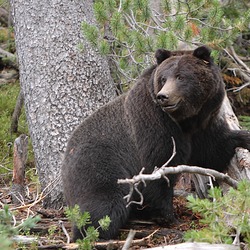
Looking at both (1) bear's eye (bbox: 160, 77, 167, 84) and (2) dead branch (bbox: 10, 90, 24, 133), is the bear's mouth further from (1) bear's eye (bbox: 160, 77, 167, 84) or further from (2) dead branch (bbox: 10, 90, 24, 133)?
(2) dead branch (bbox: 10, 90, 24, 133)

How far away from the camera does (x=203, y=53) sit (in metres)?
5.90

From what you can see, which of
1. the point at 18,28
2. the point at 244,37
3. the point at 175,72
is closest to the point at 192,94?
the point at 175,72

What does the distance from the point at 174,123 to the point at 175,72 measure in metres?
0.55

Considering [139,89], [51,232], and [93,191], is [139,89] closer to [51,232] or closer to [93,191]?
[93,191]

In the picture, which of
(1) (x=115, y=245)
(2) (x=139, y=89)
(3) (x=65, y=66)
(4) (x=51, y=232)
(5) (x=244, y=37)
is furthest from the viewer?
(5) (x=244, y=37)

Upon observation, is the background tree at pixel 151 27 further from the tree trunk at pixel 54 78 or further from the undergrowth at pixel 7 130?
the undergrowth at pixel 7 130

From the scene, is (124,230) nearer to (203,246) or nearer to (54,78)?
(54,78)

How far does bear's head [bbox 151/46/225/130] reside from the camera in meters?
5.68

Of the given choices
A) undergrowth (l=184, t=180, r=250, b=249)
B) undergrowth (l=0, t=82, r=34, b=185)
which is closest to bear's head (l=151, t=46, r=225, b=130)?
undergrowth (l=184, t=180, r=250, b=249)

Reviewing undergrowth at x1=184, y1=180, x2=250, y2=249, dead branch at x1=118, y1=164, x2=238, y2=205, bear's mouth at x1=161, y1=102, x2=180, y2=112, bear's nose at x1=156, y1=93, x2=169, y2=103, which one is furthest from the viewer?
bear's mouth at x1=161, y1=102, x2=180, y2=112

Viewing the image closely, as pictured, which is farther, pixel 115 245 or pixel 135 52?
pixel 135 52

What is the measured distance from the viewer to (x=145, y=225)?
6.24m

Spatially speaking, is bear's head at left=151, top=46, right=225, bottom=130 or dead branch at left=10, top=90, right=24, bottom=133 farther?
dead branch at left=10, top=90, right=24, bottom=133

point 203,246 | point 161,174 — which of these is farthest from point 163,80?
point 203,246
